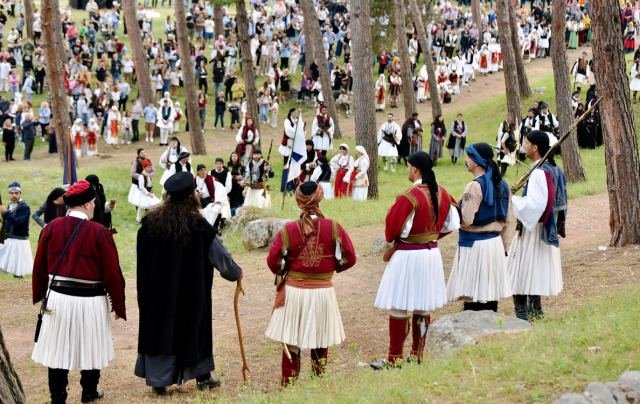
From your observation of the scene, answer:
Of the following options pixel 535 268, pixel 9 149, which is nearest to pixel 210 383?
pixel 535 268

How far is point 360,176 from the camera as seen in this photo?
2158 cm

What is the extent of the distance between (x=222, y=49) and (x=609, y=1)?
2650 cm

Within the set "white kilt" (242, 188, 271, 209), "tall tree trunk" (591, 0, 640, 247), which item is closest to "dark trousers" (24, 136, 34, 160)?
"white kilt" (242, 188, 271, 209)

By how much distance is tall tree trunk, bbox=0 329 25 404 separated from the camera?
23.3 ft

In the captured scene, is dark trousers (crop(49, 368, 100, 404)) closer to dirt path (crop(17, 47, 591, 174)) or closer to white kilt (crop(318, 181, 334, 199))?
white kilt (crop(318, 181, 334, 199))

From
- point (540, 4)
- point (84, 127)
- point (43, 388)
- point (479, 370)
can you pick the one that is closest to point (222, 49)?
point (84, 127)

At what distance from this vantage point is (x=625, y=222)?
43.0ft

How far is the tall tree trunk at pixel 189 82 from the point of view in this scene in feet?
90.8

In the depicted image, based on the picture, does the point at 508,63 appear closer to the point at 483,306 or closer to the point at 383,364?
the point at 483,306

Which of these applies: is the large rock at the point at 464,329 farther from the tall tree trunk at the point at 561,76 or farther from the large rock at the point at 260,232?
the tall tree trunk at the point at 561,76

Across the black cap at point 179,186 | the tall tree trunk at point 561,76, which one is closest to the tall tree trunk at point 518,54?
the tall tree trunk at point 561,76

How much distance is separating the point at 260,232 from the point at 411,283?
8.77 metres

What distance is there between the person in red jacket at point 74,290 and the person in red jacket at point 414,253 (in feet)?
7.95

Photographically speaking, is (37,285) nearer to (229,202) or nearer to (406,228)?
(406,228)
